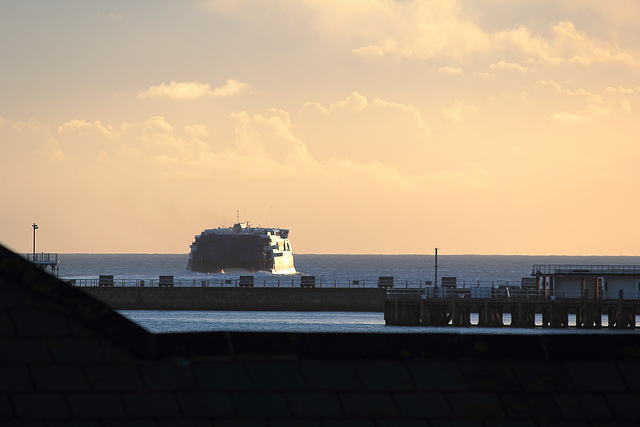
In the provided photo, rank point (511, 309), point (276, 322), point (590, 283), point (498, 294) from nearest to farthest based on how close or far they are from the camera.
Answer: point (511, 309) → point (590, 283) → point (498, 294) → point (276, 322)

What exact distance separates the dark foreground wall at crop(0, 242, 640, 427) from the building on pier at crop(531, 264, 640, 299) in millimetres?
74021

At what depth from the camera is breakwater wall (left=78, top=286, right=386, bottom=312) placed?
344 feet

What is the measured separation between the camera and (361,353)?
887 centimetres

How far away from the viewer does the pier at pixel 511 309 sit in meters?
77.1

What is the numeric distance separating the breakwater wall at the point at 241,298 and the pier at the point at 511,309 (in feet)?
70.2

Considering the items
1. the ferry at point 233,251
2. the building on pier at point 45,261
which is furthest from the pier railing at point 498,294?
the ferry at point 233,251

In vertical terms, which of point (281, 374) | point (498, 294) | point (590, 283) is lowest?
point (498, 294)

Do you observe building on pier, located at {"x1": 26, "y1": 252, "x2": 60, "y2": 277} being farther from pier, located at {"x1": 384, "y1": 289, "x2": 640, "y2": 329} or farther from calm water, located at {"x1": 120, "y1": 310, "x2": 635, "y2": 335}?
pier, located at {"x1": 384, "y1": 289, "x2": 640, "y2": 329}

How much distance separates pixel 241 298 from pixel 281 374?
97.8 meters

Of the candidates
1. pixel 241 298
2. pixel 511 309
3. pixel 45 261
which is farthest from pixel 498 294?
pixel 45 261

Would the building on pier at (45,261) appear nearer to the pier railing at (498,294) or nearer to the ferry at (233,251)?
the pier railing at (498,294)

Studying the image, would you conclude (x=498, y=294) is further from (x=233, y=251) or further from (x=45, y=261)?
(x=233, y=251)

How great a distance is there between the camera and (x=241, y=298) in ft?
348

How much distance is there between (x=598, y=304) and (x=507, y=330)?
24.2 feet
